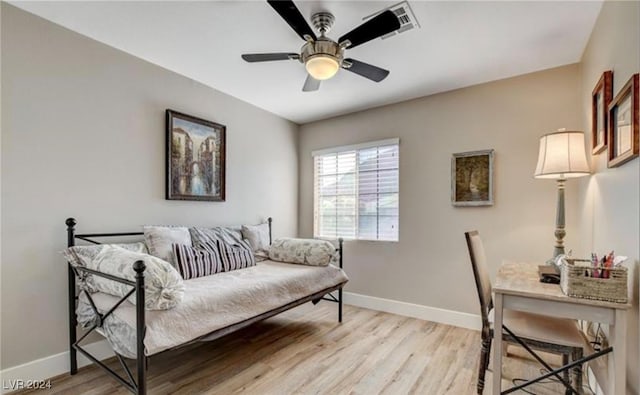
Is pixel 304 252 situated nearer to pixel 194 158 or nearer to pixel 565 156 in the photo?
pixel 194 158

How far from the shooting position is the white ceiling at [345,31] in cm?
197

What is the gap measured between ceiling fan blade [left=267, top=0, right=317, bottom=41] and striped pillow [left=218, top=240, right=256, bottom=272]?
190 centimetres

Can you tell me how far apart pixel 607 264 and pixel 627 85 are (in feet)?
2.72

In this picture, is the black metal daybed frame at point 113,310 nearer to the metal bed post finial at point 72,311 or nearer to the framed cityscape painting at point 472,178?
the metal bed post finial at point 72,311

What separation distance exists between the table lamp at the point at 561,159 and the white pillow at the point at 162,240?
9.11ft

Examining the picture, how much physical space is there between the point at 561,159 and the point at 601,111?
349 mm

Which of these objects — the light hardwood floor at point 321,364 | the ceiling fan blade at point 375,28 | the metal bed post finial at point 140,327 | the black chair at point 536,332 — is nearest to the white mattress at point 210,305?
the metal bed post finial at point 140,327

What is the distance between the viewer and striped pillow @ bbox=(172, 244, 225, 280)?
2.46 m

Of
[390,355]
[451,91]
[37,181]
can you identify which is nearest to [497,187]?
[451,91]

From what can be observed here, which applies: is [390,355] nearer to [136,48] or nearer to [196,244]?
[196,244]

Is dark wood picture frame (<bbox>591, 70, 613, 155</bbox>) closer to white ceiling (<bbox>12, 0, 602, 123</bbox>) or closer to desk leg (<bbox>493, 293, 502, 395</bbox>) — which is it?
white ceiling (<bbox>12, 0, 602, 123</bbox>)

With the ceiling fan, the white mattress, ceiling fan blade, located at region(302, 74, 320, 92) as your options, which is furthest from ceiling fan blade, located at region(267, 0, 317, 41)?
the white mattress

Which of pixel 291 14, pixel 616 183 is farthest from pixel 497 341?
pixel 291 14

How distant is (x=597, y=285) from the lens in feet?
4.55
